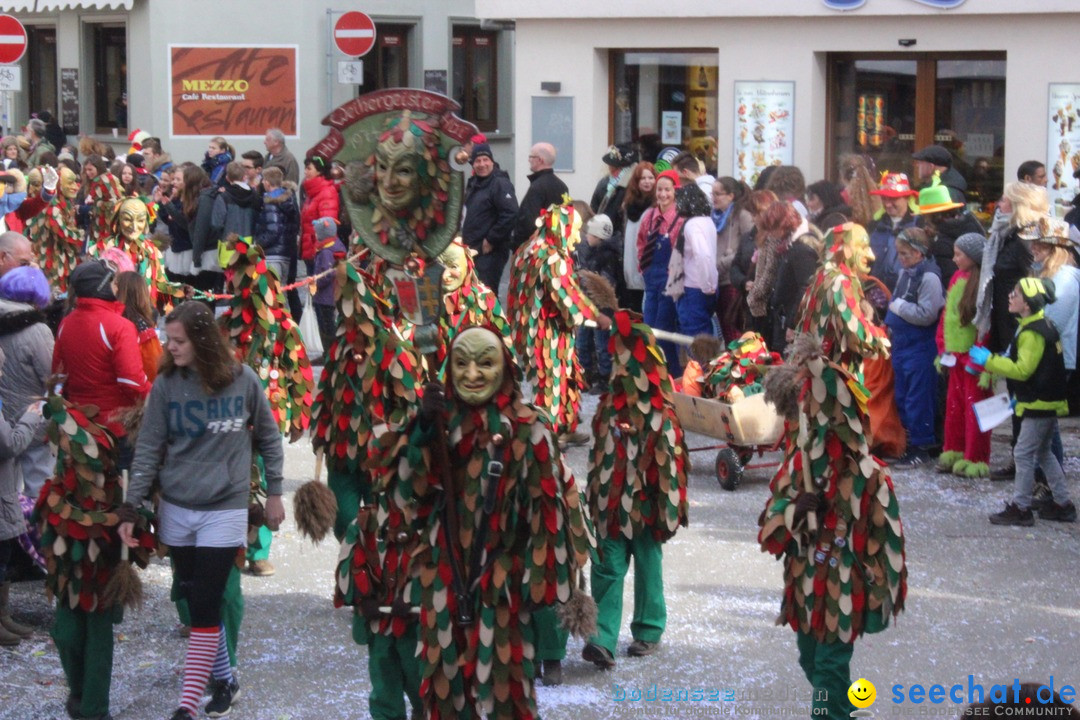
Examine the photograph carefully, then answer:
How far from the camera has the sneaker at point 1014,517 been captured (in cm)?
916

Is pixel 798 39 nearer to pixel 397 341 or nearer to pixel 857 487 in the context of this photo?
pixel 397 341

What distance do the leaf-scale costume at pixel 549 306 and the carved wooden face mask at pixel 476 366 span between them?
464 cm

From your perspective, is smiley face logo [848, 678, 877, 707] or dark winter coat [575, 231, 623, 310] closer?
smiley face logo [848, 678, 877, 707]

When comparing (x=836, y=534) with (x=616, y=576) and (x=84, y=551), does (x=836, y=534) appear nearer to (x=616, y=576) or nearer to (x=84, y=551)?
(x=616, y=576)

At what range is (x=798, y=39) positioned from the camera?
16641 millimetres

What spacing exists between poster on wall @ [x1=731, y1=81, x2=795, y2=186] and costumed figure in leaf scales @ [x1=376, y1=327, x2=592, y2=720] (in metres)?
11.8

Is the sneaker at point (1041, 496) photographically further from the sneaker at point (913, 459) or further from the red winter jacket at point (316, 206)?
the red winter jacket at point (316, 206)

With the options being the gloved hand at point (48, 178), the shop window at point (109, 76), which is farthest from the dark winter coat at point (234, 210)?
the shop window at point (109, 76)

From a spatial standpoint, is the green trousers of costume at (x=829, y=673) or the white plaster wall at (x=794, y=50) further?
the white plaster wall at (x=794, y=50)

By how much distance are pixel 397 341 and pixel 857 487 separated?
8.15ft

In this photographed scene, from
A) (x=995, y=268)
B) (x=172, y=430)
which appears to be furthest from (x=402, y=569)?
(x=995, y=268)

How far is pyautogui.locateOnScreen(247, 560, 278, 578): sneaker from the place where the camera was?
846cm

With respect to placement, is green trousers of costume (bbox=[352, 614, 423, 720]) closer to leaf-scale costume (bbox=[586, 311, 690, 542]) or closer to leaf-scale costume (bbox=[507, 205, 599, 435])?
leaf-scale costume (bbox=[586, 311, 690, 542])

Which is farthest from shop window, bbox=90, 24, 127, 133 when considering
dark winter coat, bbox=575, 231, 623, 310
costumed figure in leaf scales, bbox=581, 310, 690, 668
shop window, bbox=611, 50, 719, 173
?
costumed figure in leaf scales, bbox=581, 310, 690, 668
